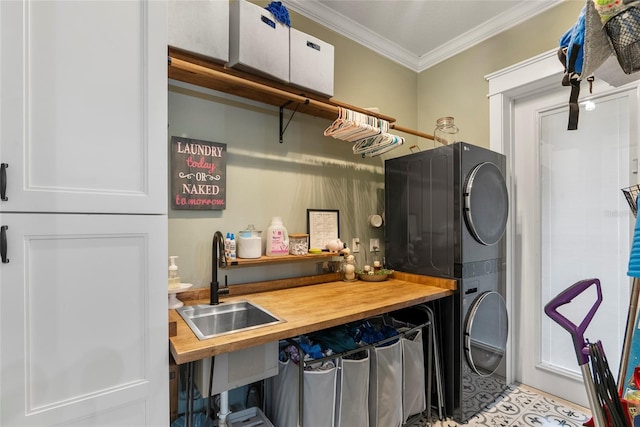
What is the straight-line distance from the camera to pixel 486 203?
2.06 metres

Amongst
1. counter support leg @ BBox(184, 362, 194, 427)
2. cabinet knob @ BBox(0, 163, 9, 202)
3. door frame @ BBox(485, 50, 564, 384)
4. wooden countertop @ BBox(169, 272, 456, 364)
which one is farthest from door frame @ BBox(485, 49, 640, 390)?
cabinet knob @ BBox(0, 163, 9, 202)

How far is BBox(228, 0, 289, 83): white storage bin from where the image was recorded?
1610 millimetres

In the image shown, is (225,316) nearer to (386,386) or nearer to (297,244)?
(297,244)

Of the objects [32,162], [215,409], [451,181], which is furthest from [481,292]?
[32,162]

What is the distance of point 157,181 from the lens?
109 cm

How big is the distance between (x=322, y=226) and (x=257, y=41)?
1.24 metres

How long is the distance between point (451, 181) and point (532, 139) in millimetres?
972

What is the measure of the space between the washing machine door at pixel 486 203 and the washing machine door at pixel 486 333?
1.38 feet

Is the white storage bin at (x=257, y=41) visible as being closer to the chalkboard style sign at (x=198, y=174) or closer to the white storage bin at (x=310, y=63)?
the white storage bin at (x=310, y=63)

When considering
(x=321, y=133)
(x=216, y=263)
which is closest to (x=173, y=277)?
(x=216, y=263)

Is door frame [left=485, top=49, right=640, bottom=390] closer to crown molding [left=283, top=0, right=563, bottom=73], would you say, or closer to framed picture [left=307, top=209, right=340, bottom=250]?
crown molding [left=283, top=0, right=563, bottom=73]

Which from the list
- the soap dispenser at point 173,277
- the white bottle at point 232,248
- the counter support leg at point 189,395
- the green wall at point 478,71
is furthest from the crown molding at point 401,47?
the counter support leg at point 189,395

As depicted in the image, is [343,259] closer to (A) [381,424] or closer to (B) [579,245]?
(A) [381,424]

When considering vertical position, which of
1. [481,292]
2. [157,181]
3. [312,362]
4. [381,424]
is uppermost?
[157,181]
